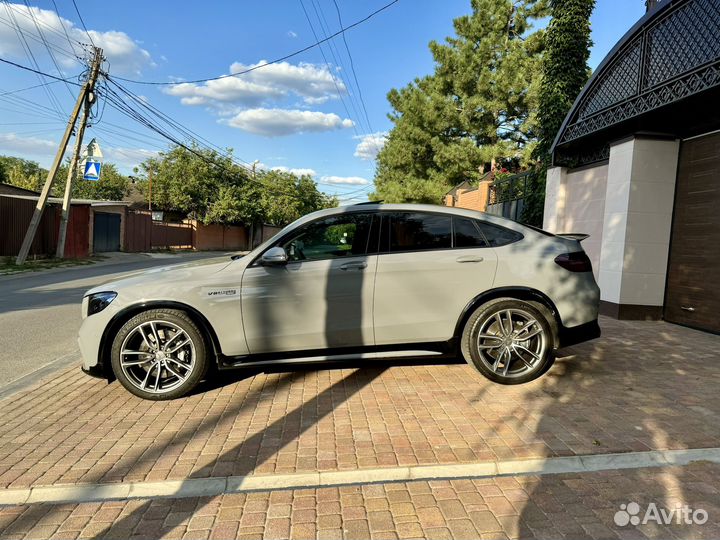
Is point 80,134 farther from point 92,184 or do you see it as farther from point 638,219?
point 92,184

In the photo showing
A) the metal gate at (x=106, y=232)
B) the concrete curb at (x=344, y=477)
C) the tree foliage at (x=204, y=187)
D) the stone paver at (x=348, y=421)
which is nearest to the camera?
the concrete curb at (x=344, y=477)

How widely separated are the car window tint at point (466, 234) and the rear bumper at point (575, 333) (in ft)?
3.57

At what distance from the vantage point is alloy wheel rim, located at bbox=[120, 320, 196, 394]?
13.0 ft

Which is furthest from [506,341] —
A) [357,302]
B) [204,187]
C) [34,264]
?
[204,187]

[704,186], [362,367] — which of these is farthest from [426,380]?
[704,186]

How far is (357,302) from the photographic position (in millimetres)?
4125

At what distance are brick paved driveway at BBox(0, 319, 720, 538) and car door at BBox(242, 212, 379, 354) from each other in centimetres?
50

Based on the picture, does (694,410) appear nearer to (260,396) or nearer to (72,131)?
(260,396)

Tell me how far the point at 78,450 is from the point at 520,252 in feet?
12.7

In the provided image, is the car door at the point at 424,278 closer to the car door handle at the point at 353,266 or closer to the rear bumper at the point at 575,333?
A: the car door handle at the point at 353,266

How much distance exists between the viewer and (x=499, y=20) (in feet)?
71.8

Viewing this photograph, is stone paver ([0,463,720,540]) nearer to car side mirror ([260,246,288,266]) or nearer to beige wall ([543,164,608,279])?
car side mirror ([260,246,288,266])

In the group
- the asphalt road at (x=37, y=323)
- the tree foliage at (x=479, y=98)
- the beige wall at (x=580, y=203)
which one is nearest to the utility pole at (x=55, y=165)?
the asphalt road at (x=37, y=323)

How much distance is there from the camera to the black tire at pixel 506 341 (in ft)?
13.9
